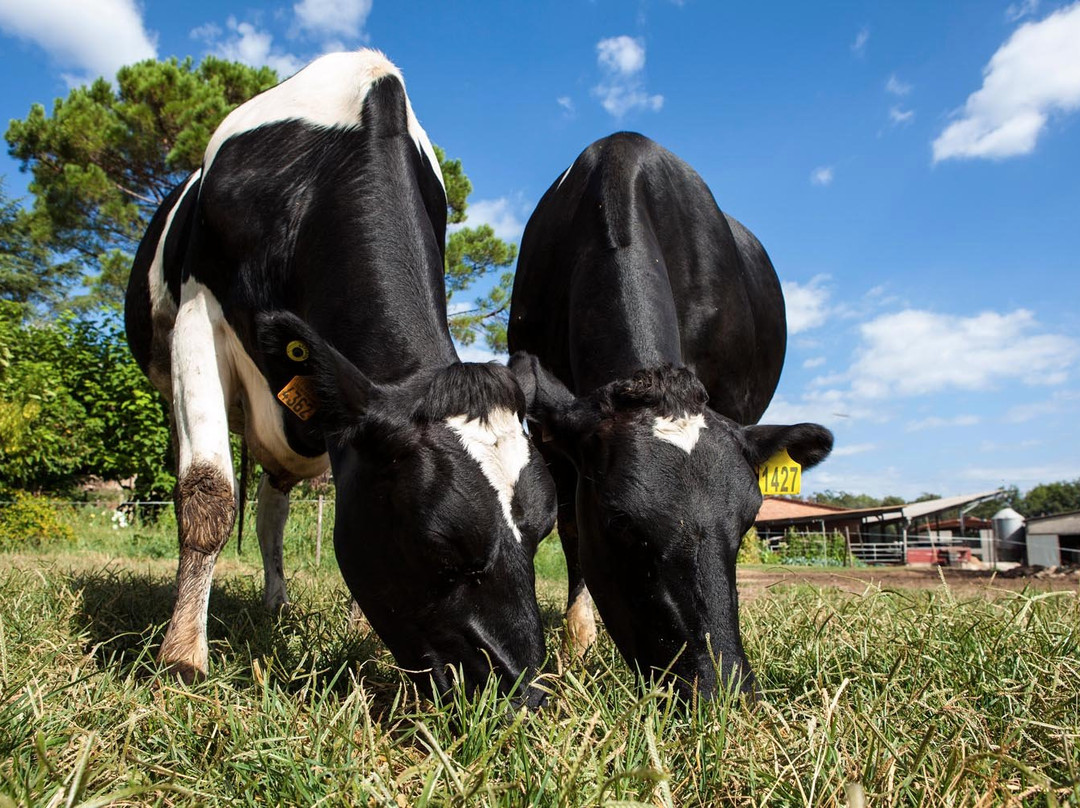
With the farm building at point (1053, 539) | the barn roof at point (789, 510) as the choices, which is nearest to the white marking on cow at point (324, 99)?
the farm building at point (1053, 539)

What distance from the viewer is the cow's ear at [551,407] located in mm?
3178

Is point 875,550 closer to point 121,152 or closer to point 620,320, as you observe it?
point 121,152

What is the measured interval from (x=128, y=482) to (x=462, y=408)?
16.1 m

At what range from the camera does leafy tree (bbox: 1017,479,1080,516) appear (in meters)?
96.8

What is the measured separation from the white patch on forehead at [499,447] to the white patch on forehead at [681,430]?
543 mm

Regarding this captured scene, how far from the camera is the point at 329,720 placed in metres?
1.93

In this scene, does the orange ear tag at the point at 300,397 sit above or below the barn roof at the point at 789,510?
below

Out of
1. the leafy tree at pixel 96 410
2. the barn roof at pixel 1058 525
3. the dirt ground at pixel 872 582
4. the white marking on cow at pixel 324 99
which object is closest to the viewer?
the white marking on cow at pixel 324 99

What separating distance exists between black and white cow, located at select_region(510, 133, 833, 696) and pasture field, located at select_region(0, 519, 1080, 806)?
292mm

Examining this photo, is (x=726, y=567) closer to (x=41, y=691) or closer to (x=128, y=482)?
(x=41, y=691)

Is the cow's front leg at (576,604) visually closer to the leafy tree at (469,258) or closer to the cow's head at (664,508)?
the cow's head at (664,508)

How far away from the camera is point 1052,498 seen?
100125 mm

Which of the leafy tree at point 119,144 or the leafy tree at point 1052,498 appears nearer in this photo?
the leafy tree at point 119,144

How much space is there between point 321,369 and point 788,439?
6.04 feet
